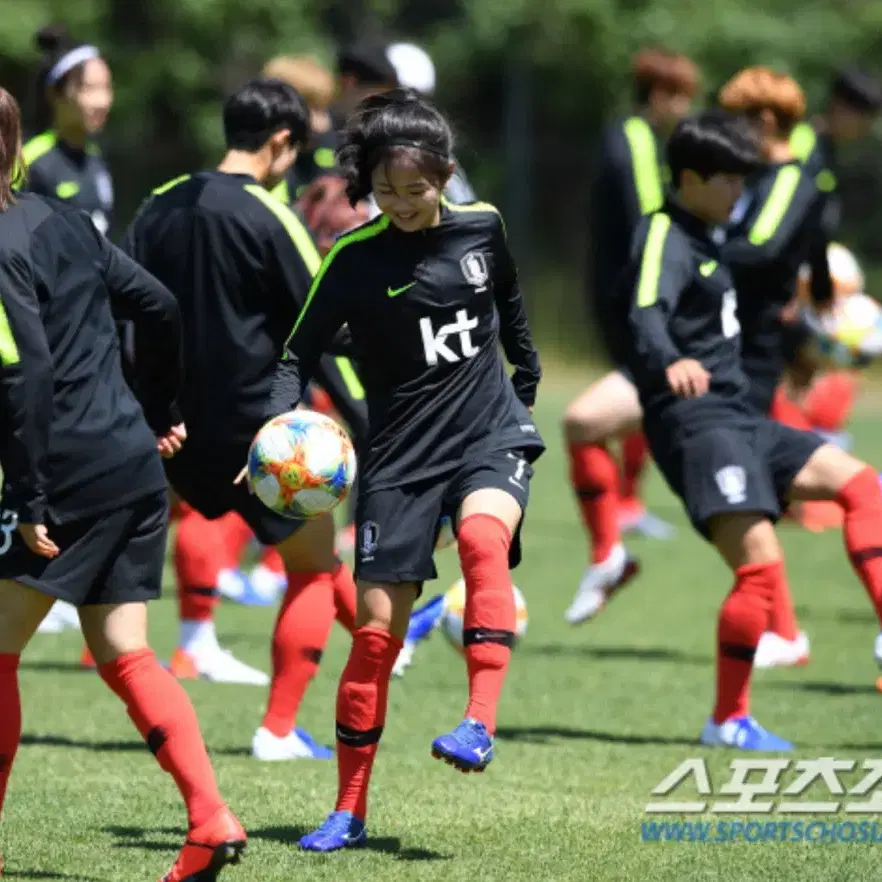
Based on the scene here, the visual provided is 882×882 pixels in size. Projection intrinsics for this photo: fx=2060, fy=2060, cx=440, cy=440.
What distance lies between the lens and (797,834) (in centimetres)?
554

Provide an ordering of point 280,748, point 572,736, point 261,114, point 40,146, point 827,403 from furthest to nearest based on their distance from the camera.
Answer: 1. point 827,403
2. point 40,146
3. point 572,736
4. point 280,748
5. point 261,114

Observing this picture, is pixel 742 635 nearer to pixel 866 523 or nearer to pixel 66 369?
pixel 866 523

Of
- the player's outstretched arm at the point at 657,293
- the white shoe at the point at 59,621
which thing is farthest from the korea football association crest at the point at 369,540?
the white shoe at the point at 59,621

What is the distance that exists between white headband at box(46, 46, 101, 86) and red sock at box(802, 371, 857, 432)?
6.82m

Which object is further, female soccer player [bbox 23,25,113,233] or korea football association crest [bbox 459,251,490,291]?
female soccer player [bbox 23,25,113,233]

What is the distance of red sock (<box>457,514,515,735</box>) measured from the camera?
17.1 ft

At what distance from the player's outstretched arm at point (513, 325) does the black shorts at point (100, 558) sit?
1.20m

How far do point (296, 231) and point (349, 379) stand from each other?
644 mm

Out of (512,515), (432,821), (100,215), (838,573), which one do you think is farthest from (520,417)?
(838,573)

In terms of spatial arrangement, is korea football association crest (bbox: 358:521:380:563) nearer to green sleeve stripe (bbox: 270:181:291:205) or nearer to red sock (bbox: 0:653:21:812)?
red sock (bbox: 0:653:21:812)

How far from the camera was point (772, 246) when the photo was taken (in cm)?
805

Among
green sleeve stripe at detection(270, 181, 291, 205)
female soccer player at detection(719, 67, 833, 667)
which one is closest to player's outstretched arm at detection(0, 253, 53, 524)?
green sleeve stripe at detection(270, 181, 291, 205)

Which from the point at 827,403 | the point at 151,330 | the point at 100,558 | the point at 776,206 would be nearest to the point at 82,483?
the point at 100,558

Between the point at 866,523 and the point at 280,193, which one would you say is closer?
the point at 866,523
